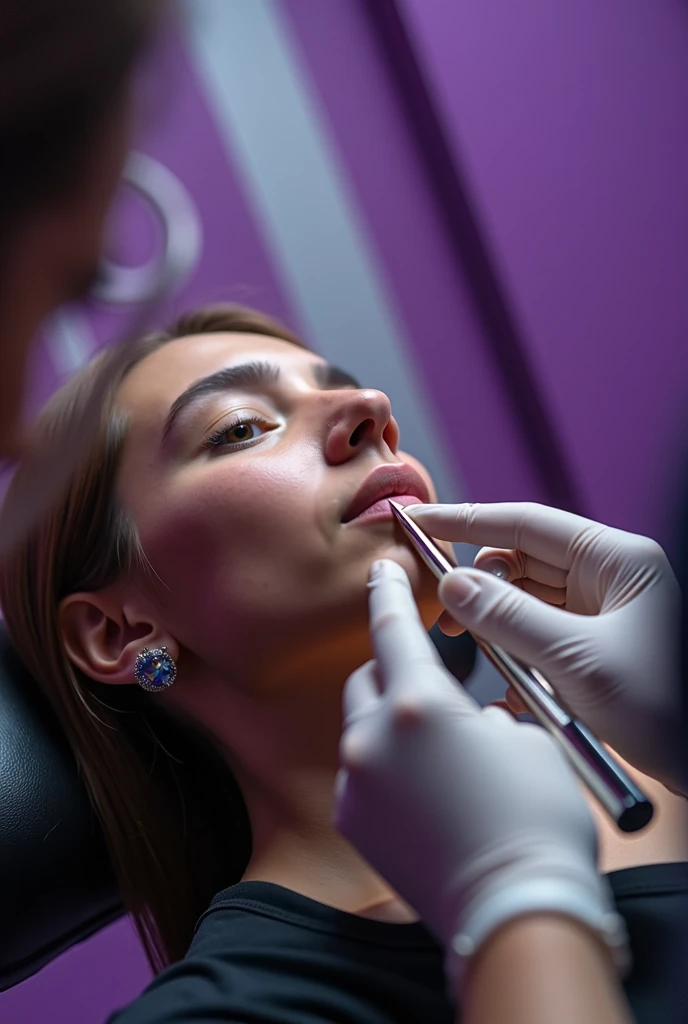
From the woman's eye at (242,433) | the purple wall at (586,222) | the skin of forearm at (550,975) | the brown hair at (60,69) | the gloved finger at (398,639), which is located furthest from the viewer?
the purple wall at (586,222)

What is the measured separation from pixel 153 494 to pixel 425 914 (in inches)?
21.2

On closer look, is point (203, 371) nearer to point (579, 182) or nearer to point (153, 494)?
point (153, 494)

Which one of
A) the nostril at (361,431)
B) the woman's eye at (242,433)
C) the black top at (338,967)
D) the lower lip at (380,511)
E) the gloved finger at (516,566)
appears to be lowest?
the black top at (338,967)

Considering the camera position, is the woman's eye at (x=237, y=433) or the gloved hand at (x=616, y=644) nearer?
the gloved hand at (x=616, y=644)

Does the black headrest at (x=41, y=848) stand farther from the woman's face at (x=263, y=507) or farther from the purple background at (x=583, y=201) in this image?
the purple background at (x=583, y=201)

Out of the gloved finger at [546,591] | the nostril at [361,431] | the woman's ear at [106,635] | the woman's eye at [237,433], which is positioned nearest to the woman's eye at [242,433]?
the woman's eye at [237,433]

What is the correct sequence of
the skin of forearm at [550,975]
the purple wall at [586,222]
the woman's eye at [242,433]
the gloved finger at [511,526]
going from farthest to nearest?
1. the purple wall at [586,222]
2. the woman's eye at [242,433]
3. the gloved finger at [511,526]
4. the skin of forearm at [550,975]

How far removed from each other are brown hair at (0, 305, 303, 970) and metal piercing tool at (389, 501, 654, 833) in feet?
1.61

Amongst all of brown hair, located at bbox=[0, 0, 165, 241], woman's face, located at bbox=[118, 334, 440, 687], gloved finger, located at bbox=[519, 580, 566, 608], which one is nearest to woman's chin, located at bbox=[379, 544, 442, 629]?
woman's face, located at bbox=[118, 334, 440, 687]

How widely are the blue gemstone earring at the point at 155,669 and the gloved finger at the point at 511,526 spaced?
32 centimetres

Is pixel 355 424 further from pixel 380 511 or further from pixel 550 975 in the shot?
pixel 550 975

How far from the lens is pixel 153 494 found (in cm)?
96

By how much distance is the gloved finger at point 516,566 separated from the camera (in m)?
0.89

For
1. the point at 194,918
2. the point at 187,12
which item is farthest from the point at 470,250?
the point at 187,12
